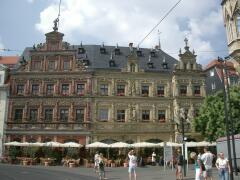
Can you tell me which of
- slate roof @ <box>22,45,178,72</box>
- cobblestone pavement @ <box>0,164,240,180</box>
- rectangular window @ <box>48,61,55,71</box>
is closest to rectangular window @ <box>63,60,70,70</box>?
rectangular window @ <box>48,61,55,71</box>

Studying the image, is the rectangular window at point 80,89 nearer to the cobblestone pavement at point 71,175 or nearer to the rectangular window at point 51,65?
the rectangular window at point 51,65

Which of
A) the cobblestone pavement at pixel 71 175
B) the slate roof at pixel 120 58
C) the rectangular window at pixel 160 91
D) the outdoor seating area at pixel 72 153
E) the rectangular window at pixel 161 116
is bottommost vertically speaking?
the cobblestone pavement at pixel 71 175

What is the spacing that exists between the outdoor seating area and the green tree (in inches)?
111

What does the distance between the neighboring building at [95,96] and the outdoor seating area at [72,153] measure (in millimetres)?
1340

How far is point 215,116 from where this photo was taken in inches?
1264

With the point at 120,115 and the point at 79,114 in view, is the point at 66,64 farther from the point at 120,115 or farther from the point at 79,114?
the point at 120,115

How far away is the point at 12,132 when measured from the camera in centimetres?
3925

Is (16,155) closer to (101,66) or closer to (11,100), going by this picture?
(11,100)

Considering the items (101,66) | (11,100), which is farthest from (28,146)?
(101,66)

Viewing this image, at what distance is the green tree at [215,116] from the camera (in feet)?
101

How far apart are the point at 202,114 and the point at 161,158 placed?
690 cm

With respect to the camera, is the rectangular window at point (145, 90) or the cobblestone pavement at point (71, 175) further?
the rectangular window at point (145, 90)

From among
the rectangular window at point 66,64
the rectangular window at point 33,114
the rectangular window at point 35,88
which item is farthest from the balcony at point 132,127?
the rectangular window at point 35,88

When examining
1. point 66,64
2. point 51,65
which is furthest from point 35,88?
point 66,64
